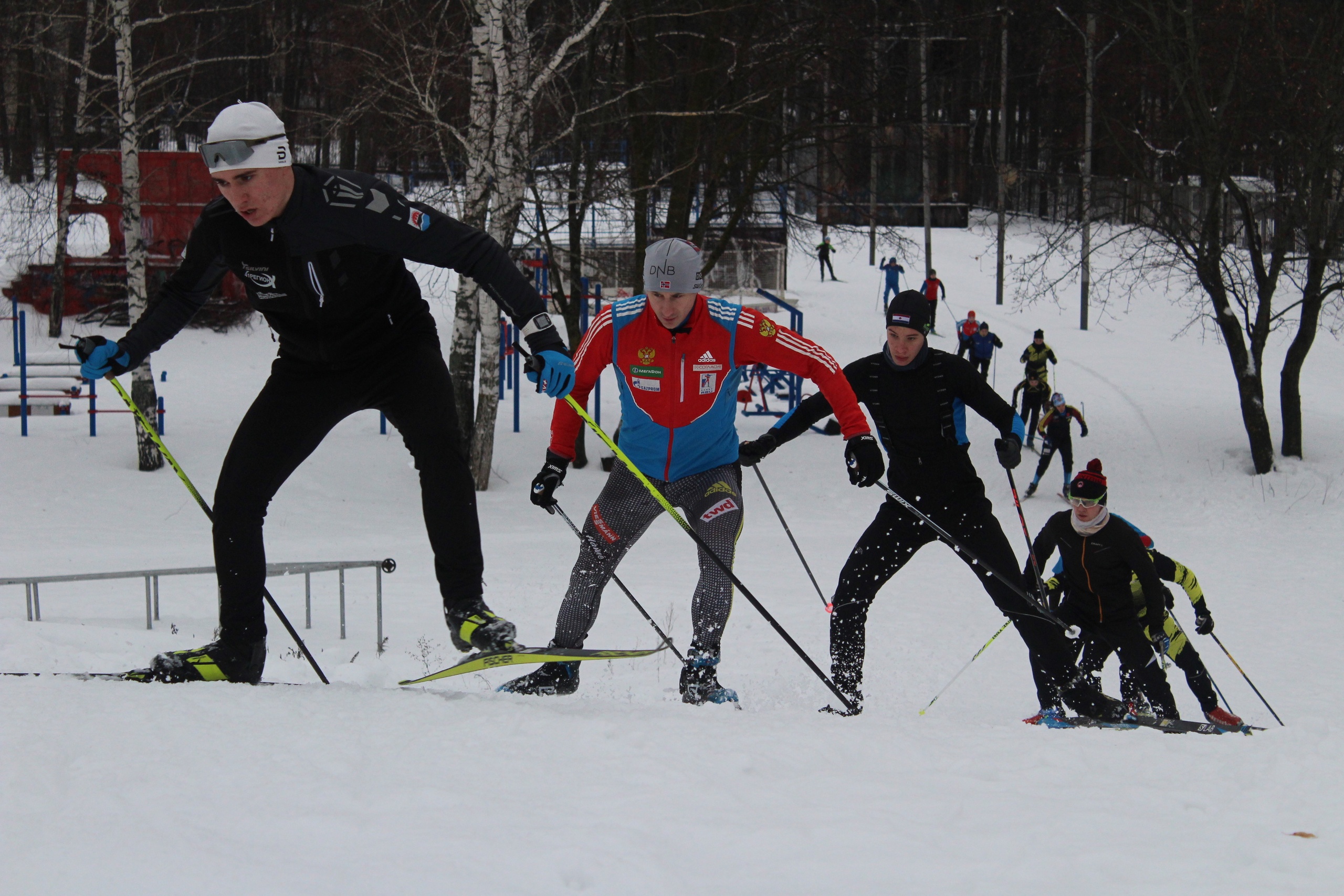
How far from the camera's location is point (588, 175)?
48.8 ft

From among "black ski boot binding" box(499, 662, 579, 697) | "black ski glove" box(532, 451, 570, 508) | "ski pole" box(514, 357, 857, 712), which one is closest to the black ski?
"ski pole" box(514, 357, 857, 712)

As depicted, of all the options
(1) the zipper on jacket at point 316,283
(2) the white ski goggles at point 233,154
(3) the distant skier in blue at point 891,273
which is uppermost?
(3) the distant skier in blue at point 891,273

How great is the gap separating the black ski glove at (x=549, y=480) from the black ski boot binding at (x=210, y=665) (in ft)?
3.94

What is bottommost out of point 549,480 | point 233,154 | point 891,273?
point 549,480

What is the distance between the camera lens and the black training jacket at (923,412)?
17.3 ft

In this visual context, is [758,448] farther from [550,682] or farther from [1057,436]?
[1057,436]

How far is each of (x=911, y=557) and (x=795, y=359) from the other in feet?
3.98

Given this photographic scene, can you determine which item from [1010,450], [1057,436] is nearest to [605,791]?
[1010,450]

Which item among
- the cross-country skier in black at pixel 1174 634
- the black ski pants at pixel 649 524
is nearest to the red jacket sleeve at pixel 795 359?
the black ski pants at pixel 649 524

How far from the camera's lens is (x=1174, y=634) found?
5840mm

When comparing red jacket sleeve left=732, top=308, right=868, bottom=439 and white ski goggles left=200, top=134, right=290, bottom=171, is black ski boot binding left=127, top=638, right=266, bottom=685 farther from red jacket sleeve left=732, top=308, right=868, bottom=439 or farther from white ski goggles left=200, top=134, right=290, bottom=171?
red jacket sleeve left=732, top=308, right=868, bottom=439

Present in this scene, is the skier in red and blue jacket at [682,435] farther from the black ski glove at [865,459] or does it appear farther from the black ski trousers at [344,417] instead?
the black ski trousers at [344,417]

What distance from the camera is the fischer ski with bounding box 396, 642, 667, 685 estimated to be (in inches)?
146

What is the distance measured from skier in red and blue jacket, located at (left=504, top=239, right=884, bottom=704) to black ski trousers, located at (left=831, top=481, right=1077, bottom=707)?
62 centimetres
